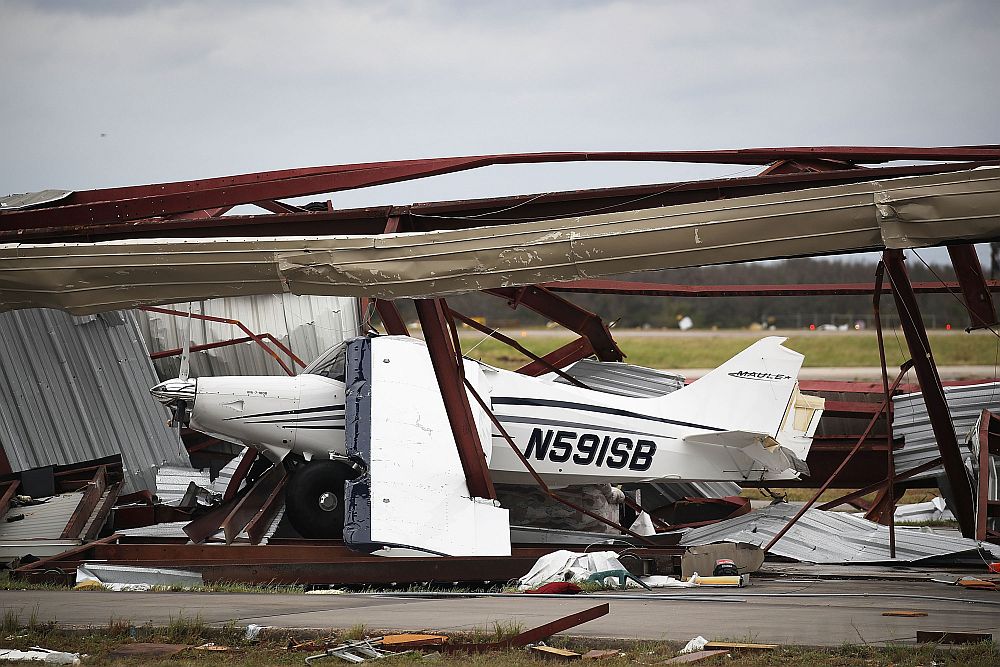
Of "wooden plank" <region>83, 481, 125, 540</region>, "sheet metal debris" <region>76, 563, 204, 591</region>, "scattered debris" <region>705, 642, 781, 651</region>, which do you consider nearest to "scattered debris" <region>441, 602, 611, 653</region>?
"scattered debris" <region>705, 642, 781, 651</region>

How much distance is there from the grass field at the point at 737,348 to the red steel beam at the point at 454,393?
36287 mm

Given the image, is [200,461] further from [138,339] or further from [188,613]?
[188,613]

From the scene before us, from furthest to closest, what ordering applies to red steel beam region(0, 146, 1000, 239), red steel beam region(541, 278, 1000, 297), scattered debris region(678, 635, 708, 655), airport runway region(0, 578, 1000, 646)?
red steel beam region(541, 278, 1000, 297)
red steel beam region(0, 146, 1000, 239)
airport runway region(0, 578, 1000, 646)
scattered debris region(678, 635, 708, 655)

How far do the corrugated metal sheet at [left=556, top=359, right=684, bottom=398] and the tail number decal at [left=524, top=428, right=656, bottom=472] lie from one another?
103 inches

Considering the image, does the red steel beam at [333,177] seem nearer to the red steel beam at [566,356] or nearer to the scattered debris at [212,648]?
the red steel beam at [566,356]

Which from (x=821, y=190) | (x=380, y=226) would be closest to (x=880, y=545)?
(x=821, y=190)

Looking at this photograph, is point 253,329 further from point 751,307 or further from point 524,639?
point 751,307

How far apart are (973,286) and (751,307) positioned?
203 ft

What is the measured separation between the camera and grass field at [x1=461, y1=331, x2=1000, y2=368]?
52.4m

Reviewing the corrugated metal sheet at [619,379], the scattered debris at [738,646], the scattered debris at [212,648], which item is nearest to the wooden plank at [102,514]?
the scattered debris at [212,648]

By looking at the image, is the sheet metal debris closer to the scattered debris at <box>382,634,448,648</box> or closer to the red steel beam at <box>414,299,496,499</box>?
the red steel beam at <box>414,299,496,499</box>

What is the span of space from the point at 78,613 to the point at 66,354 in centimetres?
799

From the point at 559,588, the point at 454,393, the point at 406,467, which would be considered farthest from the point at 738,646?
the point at 406,467

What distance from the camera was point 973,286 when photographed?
10305 millimetres
